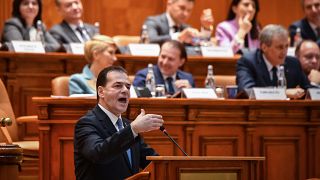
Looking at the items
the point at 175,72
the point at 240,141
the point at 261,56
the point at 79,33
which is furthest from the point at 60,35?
the point at 240,141

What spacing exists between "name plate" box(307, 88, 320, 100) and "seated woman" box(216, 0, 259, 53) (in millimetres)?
1712

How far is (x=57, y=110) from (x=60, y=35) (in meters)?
2.23

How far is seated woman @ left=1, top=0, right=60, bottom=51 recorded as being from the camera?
290 inches

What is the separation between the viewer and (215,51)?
761cm

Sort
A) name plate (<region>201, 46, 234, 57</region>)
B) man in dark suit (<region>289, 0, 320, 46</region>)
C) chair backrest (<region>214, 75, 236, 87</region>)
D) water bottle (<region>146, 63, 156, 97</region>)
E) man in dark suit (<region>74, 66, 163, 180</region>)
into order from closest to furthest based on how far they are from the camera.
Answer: man in dark suit (<region>74, 66, 163, 180</region>) < water bottle (<region>146, 63, 156, 97</region>) < chair backrest (<region>214, 75, 236, 87</region>) < name plate (<region>201, 46, 234, 57</region>) < man in dark suit (<region>289, 0, 320, 46</region>)

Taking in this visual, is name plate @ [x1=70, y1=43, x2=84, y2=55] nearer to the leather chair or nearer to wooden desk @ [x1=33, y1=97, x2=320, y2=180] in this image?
the leather chair

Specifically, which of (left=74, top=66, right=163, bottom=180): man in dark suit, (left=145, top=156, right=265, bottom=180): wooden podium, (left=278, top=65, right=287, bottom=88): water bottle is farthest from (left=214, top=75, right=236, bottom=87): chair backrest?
(left=145, top=156, right=265, bottom=180): wooden podium

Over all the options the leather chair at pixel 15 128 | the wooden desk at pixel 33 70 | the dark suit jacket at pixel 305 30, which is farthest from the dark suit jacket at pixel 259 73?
the leather chair at pixel 15 128

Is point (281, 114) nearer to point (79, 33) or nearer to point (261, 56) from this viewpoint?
point (261, 56)

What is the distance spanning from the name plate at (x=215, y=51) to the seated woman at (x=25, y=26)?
134cm

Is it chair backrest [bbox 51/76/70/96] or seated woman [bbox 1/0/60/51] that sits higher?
seated woman [bbox 1/0/60/51]

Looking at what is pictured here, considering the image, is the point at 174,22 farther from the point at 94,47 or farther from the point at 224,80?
the point at 94,47

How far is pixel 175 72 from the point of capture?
22.1ft

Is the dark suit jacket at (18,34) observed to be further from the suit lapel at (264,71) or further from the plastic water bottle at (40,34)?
the suit lapel at (264,71)
